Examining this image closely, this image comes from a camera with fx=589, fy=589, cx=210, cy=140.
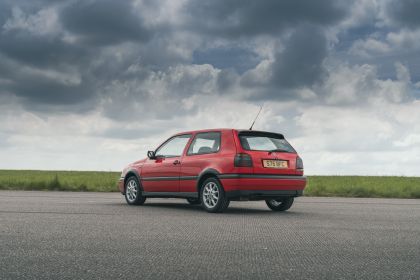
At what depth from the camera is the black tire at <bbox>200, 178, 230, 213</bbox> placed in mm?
Answer: 11665

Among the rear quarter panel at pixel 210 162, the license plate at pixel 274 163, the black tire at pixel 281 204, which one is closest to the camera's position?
the rear quarter panel at pixel 210 162

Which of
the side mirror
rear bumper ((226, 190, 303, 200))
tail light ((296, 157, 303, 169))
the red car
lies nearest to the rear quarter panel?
the red car

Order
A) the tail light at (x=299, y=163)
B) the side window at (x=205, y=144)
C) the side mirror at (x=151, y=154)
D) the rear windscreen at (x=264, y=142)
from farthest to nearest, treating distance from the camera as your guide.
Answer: the side mirror at (x=151, y=154) → the tail light at (x=299, y=163) → the side window at (x=205, y=144) → the rear windscreen at (x=264, y=142)

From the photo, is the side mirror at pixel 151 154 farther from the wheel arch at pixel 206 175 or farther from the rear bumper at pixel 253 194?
the rear bumper at pixel 253 194

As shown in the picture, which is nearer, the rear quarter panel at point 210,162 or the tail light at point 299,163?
the rear quarter panel at point 210,162

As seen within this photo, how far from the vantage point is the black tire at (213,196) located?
459 inches

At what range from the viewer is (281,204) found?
13039 millimetres

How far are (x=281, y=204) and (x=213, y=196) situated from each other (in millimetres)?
1936

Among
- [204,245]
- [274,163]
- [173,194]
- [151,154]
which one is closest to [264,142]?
[274,163]

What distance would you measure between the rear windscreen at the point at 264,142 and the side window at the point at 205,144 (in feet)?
1.92

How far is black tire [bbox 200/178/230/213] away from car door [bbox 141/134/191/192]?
3.06 ft

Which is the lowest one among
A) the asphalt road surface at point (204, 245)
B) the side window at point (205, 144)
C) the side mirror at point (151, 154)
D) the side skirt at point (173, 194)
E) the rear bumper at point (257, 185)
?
the asphalt road surface at point (204, 245)

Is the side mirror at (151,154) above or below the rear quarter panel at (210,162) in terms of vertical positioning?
above

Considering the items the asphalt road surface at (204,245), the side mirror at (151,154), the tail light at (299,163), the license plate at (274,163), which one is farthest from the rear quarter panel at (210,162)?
the tail light at (299,163)
